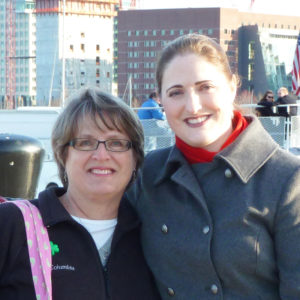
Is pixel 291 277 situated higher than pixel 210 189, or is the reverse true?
pixel 210 189

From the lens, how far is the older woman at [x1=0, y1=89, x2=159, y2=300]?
2.85 metres

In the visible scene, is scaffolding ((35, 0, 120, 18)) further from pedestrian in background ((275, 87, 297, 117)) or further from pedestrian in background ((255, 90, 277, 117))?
pedestrian in background ((255, 90, 277, 117))

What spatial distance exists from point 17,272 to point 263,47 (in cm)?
10499

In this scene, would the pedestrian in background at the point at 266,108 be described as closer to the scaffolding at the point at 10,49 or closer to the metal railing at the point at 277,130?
the metal railing at the point at 277,130

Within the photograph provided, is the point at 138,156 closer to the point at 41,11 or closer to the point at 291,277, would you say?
the point at 291,277

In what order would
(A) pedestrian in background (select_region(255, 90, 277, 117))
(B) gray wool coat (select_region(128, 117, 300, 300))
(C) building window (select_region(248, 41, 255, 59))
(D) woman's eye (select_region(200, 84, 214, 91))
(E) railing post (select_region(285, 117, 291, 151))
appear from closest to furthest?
(B) gray wool coat (select_region(128, 117, 300, 300)) < (D) woman's eye (select_region(200, 84, 214, 91)) < (E) railing post (select_region(285, 117, 291, 151)) < (A) pedestrian in background (select_region(255, 90, 277, 117)) < (C) building window (select_region(248, 41, 255, 59))

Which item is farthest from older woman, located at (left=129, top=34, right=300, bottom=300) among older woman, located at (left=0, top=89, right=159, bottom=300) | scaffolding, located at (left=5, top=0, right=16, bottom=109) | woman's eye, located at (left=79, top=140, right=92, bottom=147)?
scaffolding, located at (left=5, top=0, right=16, bottom=109)

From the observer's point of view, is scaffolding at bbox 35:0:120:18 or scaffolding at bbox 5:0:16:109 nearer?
scaffolding at bbox 35:0:120:18

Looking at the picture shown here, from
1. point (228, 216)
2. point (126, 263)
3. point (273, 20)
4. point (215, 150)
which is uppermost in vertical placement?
point (273, 20)

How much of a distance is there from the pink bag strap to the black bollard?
→ 2.03 metres

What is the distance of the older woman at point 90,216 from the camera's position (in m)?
2.85

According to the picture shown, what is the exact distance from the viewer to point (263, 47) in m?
105

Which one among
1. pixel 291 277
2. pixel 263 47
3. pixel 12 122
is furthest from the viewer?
pixel 263 47

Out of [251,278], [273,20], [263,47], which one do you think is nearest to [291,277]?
[251,278]
